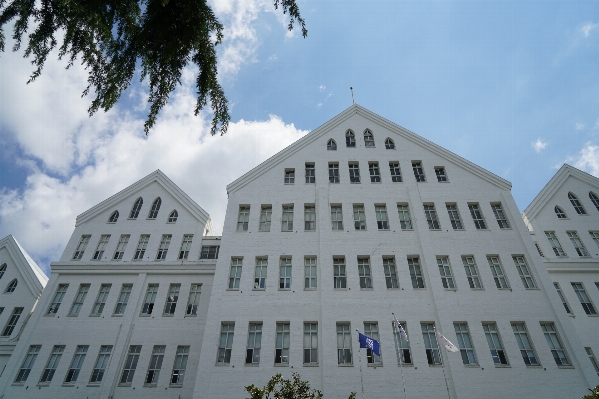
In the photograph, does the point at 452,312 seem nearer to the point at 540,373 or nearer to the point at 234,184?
the point at 540,373

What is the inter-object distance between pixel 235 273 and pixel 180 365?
7.76 metres

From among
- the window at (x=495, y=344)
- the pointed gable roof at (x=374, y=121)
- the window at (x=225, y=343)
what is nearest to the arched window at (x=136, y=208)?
the pointed gable roof at (x=374, y=121)

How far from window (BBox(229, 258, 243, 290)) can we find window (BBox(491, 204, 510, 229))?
67.9 ft

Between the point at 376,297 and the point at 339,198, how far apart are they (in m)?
8.66

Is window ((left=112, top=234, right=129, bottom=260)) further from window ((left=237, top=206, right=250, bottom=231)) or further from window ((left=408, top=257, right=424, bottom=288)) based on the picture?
window ((left=408, top=257, right=424, bottom=288))

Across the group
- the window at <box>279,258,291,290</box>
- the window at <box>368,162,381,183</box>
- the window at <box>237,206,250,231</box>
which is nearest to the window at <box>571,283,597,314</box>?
the window at <box>368,162,381,183</box>

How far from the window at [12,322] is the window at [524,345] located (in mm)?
38813

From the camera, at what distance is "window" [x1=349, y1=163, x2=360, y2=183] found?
2989 cm

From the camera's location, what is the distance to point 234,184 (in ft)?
98.6

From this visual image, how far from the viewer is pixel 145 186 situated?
34.4 m

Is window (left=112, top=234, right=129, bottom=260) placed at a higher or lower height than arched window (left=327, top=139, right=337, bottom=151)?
lower

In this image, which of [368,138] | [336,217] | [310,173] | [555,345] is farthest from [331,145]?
[555,345]

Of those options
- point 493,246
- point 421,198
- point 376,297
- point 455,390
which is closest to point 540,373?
point 455,390

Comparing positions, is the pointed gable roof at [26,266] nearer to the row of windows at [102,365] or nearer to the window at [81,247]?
the window at [81,247]
